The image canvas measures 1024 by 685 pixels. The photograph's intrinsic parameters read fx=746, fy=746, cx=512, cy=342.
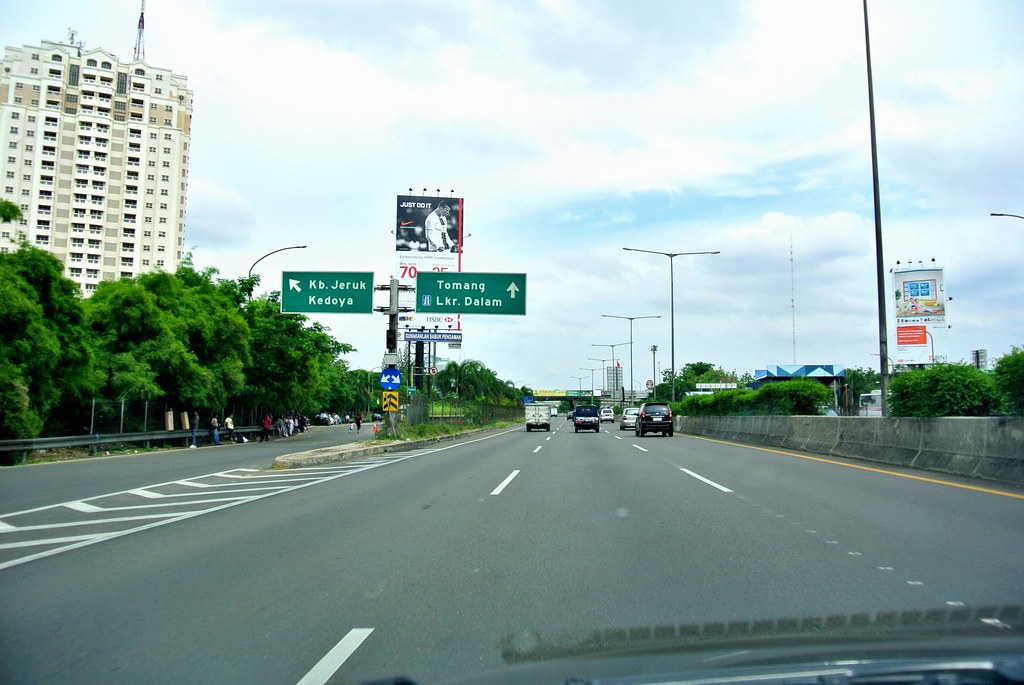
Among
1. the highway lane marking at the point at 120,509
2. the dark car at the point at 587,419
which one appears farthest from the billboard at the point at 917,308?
the highway lane marking at the point at 120,509

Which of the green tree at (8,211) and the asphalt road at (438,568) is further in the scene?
the green tree at (8,211)

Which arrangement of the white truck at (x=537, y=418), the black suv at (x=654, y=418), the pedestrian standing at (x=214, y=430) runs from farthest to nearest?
the white truck at (x=537, y=418) → the black suv at (x=654, y=418) → the pedestrian standing at (x=214, y=430)

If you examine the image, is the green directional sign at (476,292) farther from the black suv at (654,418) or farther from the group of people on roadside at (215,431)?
the group of people on roadside at (215,431)

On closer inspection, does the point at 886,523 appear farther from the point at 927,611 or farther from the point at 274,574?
the point at 274,574

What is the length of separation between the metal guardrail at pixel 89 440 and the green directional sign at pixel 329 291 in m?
8.21

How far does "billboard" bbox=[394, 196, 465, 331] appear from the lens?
1909 inches

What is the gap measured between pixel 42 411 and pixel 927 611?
87.1ft

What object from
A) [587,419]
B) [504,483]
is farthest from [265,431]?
[504,483]

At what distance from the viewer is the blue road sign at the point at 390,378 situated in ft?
88.9

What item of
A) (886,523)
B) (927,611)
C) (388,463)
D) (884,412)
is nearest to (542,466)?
(388,463)

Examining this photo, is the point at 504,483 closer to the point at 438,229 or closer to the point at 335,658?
the point at 335,658

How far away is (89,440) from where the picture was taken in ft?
86.9

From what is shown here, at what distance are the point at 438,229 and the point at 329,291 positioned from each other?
21886 millimetres

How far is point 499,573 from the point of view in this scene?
6.68m
